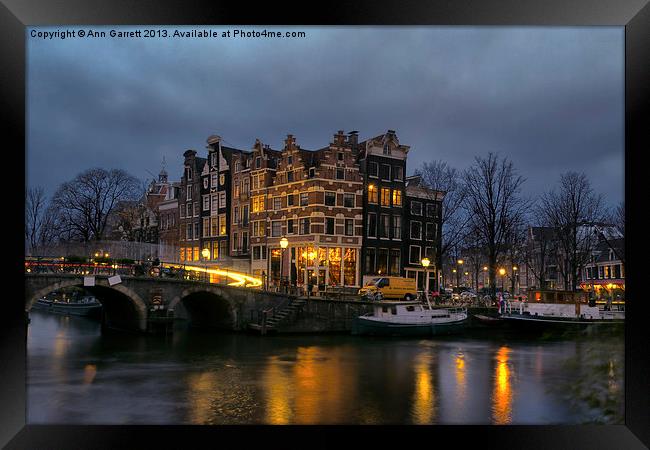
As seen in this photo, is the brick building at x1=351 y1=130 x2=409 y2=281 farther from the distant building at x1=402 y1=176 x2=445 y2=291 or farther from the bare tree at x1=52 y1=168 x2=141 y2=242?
the bare tree at x1=52 y1=168 x2=141 y2=242

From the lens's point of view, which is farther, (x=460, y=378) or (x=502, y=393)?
(x=460, y=378)

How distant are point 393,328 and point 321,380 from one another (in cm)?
1148

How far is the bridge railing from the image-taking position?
23.4 metres

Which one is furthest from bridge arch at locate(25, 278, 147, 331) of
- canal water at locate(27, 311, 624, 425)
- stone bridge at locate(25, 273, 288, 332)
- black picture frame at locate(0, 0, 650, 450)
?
black picture frame at locate(0, 0, 650, 450)

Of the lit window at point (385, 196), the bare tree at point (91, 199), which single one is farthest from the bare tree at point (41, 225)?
the lit window at point (385, 196)

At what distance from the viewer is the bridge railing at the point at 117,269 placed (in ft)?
76.7

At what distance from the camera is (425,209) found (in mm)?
34500

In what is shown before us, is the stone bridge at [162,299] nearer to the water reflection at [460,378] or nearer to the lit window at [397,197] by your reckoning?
the lit window at [397,197]

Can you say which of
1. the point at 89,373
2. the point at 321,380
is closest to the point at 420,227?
the point at 321,380

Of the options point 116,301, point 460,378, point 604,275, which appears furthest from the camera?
point 604,275

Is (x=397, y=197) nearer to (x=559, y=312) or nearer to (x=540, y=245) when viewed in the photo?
(x=540, y=245)

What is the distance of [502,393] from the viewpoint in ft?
46.4

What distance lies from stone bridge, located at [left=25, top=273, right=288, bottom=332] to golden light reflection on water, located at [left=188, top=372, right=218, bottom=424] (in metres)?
9.73
